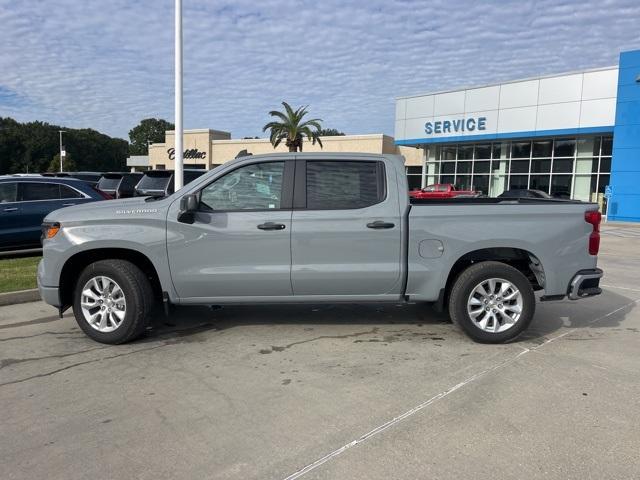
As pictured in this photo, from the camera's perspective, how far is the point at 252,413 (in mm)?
3807

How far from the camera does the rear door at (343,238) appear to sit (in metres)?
5.23

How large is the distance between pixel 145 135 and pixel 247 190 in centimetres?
12494

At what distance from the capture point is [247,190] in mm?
5352

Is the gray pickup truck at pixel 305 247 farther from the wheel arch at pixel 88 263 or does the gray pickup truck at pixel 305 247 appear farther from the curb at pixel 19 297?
the curb at pixel 19 297

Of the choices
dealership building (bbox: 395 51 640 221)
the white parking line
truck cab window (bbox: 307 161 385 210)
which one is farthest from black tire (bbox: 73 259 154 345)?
dealership building (bbox: 395 51 640 221)

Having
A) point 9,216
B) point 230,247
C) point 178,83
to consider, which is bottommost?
point 9,216

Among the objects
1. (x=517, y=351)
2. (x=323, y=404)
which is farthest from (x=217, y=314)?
(x=517, y=351)

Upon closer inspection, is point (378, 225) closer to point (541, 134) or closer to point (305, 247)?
point (305, 247)

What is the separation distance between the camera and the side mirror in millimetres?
5066

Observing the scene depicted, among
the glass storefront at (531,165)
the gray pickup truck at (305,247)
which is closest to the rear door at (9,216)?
the gray pickup truck at (305,247)

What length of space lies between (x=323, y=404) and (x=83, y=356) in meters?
2.51

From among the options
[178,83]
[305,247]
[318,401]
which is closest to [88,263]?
[305,247]

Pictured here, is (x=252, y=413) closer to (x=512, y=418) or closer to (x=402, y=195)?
(x=512, y=418)

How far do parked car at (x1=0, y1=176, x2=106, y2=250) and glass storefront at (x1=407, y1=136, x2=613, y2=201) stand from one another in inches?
978
